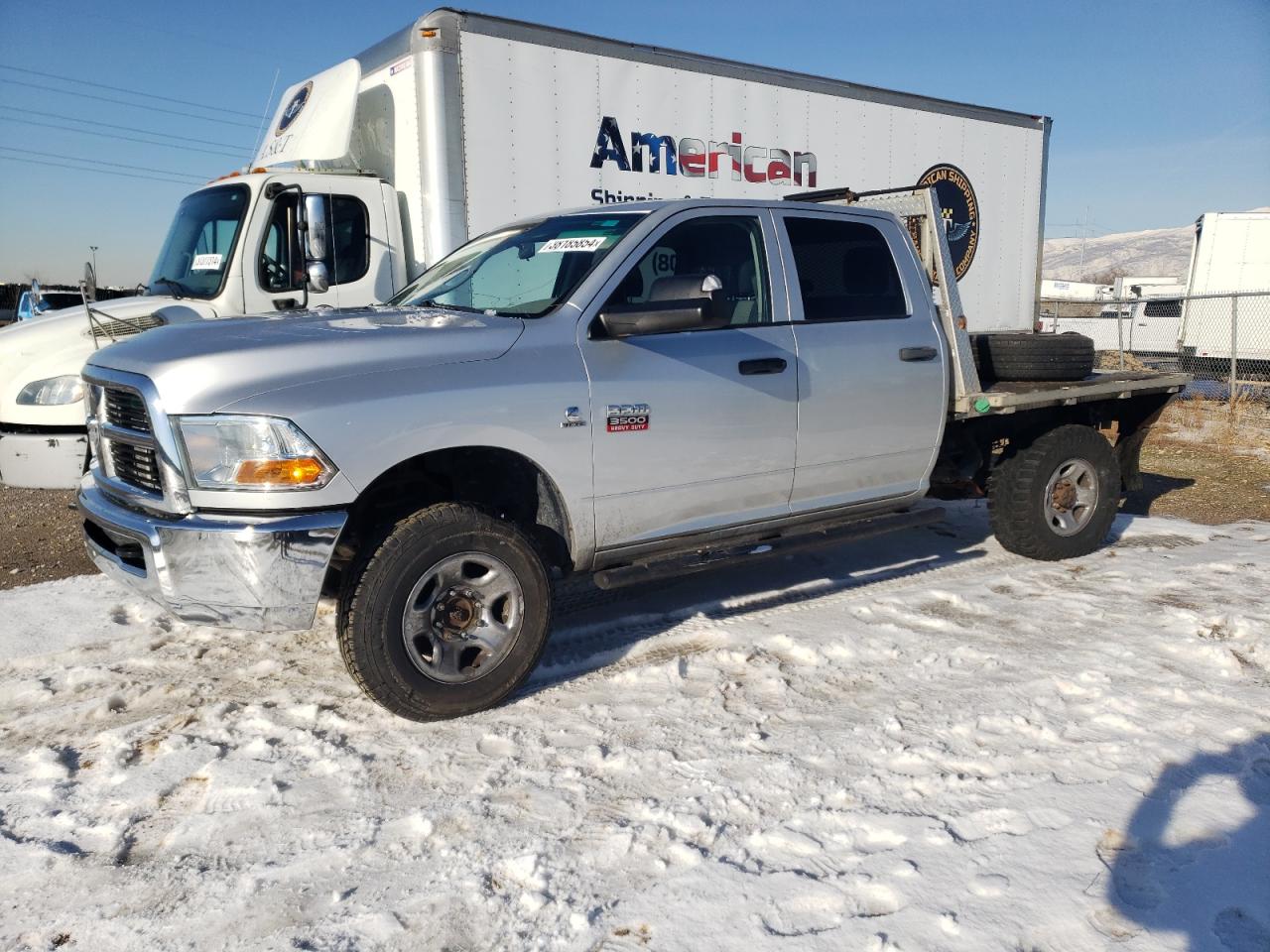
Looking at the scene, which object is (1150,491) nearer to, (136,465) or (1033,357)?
(1033,357)

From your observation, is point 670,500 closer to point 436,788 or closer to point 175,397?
point 436,788

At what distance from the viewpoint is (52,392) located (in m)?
6.20

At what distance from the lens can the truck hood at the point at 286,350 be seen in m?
3.21

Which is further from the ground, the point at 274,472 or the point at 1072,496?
the point at 274,472

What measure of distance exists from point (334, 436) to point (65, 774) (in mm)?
1456

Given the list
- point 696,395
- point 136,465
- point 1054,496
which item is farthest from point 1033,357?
point 136,465

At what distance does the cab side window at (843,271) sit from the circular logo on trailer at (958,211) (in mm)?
5386

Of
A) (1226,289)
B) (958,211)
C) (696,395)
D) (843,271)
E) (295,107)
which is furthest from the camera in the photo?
(1226,289)

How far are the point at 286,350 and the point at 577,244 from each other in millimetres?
1474

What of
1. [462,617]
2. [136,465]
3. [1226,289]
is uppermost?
[1226,289]

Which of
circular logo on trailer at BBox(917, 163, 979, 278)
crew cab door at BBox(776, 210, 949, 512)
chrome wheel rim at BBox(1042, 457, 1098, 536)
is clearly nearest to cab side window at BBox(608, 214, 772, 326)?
crew cab door at BBox(776, 210, 949, 512)

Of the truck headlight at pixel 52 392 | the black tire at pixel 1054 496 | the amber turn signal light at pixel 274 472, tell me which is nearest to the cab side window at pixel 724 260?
the amber turn signal light at pixel 274 472

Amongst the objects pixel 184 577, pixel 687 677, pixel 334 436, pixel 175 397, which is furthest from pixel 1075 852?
pixel 175 397

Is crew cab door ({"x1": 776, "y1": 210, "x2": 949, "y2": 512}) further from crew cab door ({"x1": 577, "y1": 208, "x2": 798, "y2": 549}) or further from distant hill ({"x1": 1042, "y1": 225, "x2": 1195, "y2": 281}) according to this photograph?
distant hill ({"x1": 1042, "y1": 225, "x2": 1195, "y2": 281})
